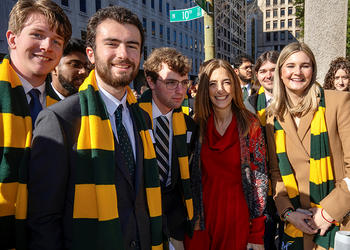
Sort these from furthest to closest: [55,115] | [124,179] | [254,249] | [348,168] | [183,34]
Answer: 1. [183,34]
2. [254,249]
3. [348,168]
4. [124,179]
5. [55,115]

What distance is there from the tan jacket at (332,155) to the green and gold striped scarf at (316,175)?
0.18 ft

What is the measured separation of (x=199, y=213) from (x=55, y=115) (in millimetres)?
1543

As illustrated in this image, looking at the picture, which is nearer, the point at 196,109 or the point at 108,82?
the point at 108,82

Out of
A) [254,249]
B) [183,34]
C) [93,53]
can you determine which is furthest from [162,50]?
[183,34]

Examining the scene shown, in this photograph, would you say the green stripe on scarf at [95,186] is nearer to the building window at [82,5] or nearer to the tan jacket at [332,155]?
the tan jacket at [332,155]

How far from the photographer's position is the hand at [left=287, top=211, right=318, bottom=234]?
7.16 ft

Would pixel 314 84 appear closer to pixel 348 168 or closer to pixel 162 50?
pixel 348 168

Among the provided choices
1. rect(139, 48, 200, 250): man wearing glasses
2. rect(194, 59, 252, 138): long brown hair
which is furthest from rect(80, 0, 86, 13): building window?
rect(194, 59, 252, 138): long brown hair

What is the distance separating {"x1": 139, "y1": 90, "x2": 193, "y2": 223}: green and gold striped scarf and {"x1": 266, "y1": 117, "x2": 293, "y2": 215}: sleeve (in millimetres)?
830

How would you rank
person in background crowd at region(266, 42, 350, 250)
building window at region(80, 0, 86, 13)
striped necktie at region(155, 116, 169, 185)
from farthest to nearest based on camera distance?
1. building window at region(80, 0, 86, 13)
2. striped necktie at region(155, 116, 169, 185)
3. person in background crowd at region(266, 42, 350, 250)

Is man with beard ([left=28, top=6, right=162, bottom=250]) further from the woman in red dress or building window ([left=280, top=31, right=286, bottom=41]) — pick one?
building window ([left=280, top=31, right=286, bottom=41])

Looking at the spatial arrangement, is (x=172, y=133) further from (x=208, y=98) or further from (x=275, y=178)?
(x=275, y=178)

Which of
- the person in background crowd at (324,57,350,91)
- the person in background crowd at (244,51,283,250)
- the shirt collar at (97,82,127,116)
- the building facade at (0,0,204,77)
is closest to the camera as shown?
the shirt collar at (97,82,127,116)

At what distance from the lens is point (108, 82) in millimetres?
1753
